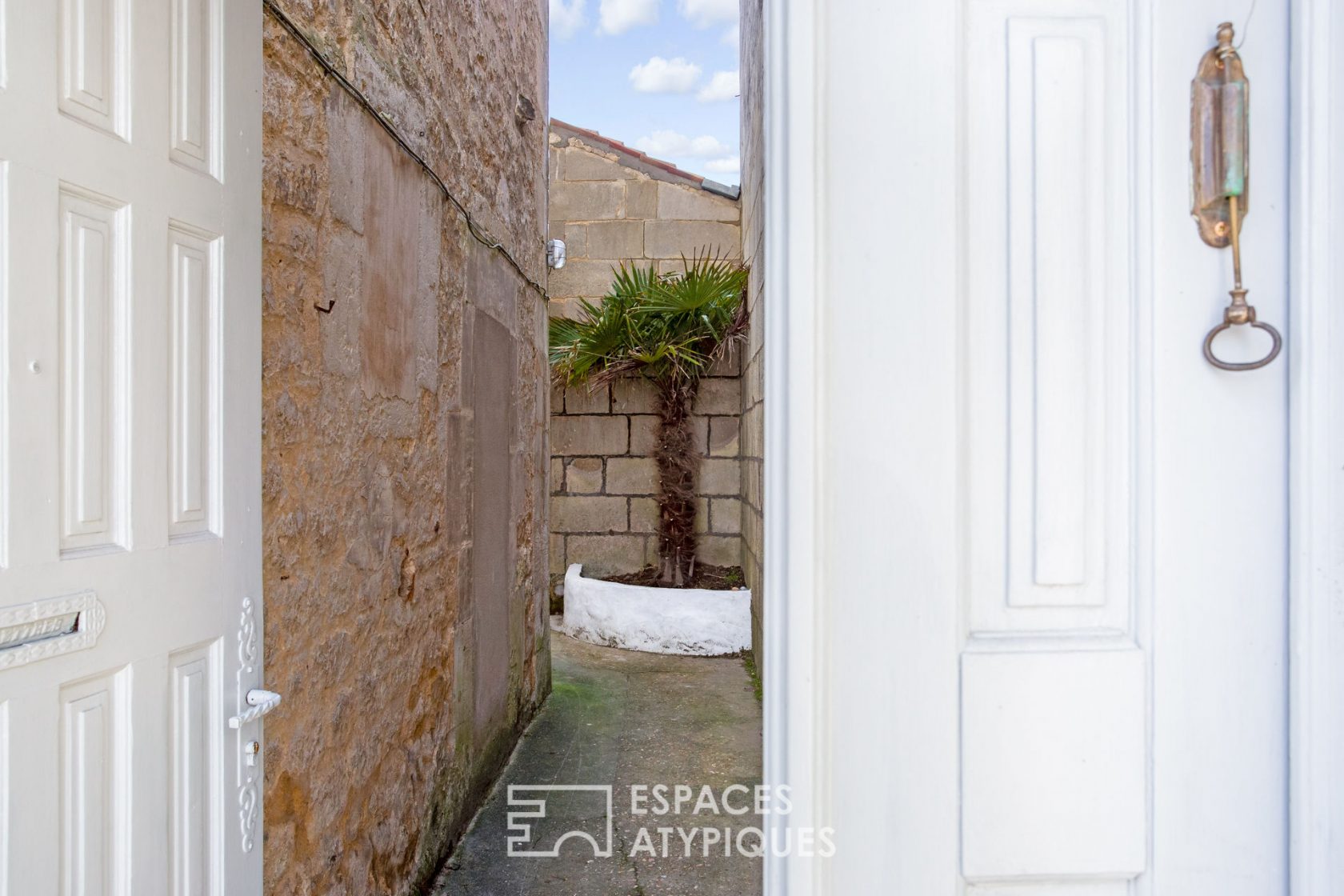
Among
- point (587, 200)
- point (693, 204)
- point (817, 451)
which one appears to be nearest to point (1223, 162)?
point (817, 451)

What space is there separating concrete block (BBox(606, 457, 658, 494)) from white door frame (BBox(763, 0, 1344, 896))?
4703 mm

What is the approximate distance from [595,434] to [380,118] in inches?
147

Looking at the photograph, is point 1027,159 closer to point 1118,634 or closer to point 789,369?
point 789,369

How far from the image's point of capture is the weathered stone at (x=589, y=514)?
18.1 feet

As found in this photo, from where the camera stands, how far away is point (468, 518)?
2.58 m

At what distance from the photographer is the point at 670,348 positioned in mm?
4883

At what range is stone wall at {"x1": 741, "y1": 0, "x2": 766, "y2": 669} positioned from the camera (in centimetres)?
397

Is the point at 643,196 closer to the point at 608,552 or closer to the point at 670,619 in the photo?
the point at 608,552

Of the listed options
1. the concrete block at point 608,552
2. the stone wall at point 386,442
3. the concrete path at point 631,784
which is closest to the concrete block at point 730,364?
the concrete block at point 608,552

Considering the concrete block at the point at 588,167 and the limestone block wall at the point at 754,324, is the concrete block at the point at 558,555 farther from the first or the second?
the concrete block at the point at 588,167

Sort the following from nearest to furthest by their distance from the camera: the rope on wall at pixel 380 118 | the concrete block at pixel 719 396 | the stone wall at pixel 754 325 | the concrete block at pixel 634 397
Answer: the rope on wall at pixel 380 118 → the stone wall at pixel 754 325 → the concrete block at pixel 719 396 → the concrete block at pixel 634 397

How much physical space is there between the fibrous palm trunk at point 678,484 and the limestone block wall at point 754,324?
1.16 ft

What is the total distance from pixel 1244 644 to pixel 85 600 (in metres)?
1.16

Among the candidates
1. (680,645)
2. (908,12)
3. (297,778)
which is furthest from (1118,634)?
(680,645)
